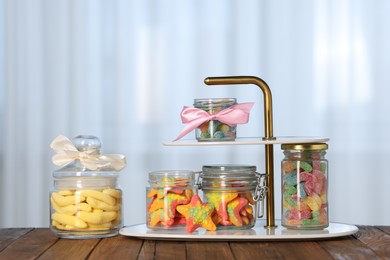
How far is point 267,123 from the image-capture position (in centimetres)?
167

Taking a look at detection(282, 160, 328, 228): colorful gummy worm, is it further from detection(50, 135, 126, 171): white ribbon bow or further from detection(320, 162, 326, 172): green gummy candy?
detection(50, 135, 126, 171): white ribbon bow

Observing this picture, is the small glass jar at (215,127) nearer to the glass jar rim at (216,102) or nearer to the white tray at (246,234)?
the glass jar rim at (216,102)

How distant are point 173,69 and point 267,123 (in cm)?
170

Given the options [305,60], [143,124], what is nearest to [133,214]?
[143,124]

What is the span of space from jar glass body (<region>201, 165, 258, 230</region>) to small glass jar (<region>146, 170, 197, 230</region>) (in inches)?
1.6

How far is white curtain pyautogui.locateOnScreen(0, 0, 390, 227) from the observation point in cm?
331

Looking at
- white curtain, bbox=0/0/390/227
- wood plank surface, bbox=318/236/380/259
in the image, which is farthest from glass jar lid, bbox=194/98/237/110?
white curtain, bbox=0/0/390/227

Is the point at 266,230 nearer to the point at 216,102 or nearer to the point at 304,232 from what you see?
the point at 304,232

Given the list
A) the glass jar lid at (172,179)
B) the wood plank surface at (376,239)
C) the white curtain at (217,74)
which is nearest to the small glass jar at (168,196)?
the glass jar lid at (172,179)

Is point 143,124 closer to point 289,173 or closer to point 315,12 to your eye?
point 315,12

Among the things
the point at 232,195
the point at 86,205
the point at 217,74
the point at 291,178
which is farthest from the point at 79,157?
the point at 217,74

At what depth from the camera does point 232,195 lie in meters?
1.58

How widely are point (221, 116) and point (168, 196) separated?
189 millimetres

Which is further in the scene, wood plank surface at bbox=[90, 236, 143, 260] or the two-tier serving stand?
the two-tier serving stand
